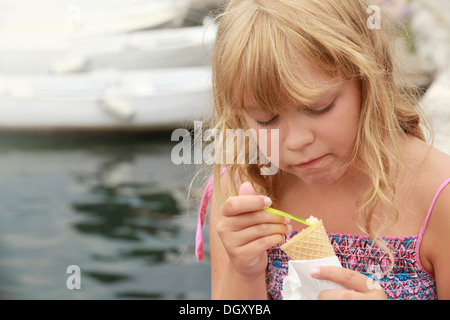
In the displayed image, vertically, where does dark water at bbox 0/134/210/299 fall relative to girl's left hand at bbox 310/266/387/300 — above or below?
above

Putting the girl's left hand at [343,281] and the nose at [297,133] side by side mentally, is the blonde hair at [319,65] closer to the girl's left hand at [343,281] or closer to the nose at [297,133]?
the nose at [297,133]

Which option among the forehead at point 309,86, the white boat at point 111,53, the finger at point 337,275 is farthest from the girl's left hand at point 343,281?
the white boat at point 111,53

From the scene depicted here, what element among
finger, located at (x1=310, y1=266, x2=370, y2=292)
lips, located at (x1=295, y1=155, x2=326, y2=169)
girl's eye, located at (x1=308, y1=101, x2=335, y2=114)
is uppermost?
girl's eye, located at (x1=308, y1=101, x2=335, y2=114)

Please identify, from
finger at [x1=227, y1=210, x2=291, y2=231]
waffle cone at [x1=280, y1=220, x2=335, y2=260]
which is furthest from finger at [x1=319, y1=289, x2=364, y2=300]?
finger at [x1=227, y1=210, x2=291, y2=231]

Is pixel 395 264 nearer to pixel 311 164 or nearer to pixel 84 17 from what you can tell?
pixel 311 164

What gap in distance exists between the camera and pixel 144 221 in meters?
6.52

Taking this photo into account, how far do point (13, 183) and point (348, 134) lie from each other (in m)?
6.59

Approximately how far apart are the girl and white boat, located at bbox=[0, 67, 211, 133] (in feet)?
24.9

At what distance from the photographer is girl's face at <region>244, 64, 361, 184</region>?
5.52 feet

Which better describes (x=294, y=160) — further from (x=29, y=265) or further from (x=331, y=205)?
(x=29, y=265)

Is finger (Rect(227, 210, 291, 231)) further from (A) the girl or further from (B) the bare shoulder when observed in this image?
(B) the bare shoulder

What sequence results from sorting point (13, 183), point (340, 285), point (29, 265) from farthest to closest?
point (13, 183)
point (29, 265)
point (340, 285)

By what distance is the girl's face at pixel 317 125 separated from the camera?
1.68 metres
